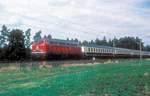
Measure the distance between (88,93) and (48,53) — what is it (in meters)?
31.7

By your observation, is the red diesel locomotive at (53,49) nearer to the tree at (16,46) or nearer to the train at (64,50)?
the train at (64,50)

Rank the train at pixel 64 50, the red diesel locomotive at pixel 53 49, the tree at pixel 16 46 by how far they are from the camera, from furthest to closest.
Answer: the tree at pixel 16 46 < the train at pixel 64 50 < the red diesel locomotive at pixel 53 49

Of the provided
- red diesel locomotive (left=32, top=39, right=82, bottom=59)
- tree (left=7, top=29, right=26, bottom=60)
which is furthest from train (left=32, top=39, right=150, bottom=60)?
tree (left=7, top=29, right=26, bottom=60)

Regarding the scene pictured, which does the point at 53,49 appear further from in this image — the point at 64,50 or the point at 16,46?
the point at 16,46

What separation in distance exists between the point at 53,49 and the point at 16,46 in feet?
16.1

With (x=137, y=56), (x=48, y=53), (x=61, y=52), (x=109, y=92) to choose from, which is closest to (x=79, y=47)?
(x=61, y=52)

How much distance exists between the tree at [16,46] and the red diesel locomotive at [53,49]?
1599 mm

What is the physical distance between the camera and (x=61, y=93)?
11.8 m

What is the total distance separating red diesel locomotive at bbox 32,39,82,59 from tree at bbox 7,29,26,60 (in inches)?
62.9

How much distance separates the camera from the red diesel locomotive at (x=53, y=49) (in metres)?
43.0

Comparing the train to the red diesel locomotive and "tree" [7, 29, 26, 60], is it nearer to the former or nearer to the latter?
the red diesel locomotive

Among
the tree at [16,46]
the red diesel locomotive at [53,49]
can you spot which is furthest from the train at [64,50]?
the tree at [16,46]

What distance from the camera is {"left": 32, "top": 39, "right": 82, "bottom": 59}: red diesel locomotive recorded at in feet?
141

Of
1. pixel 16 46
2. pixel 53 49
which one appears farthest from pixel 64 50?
pixel 16 46
